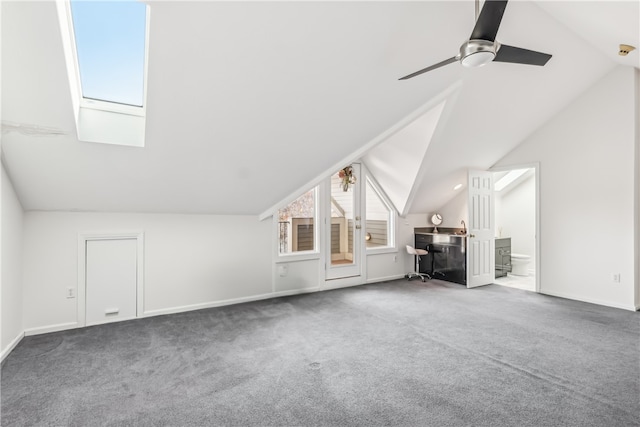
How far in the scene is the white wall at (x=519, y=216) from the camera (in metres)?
6.80

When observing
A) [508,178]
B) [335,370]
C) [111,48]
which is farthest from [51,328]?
[508,178]

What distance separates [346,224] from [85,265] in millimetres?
3686

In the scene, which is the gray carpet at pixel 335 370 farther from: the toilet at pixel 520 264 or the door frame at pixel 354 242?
the toilet at pixel 520 264

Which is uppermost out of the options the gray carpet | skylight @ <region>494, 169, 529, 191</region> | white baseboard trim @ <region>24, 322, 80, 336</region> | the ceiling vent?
the ceiling vent

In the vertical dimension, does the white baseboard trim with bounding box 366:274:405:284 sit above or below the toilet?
below

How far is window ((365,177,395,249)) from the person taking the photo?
5867 mm

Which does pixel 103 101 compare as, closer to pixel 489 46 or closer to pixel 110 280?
pixel 110 280

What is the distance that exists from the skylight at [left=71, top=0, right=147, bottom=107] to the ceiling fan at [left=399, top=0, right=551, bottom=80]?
2.12 m

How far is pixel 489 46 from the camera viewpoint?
2031mm

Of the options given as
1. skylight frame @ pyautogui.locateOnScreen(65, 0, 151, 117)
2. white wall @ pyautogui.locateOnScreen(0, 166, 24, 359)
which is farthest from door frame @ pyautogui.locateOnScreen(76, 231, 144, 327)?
skylight frame @ pyautogui.locateOnScreen(65, 0, 151, 117)

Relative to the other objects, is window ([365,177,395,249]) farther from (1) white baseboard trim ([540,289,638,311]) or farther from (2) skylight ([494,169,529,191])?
(2) skylight ([494,169,529,191])

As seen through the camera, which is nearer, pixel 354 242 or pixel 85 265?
pixel 85 265

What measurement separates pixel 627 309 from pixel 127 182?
6.11 m

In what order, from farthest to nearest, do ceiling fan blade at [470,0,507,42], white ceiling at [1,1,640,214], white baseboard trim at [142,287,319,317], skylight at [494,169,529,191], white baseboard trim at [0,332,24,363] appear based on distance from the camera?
skylight at [494,169,529,191], white baseboard trim at [142,287,319,317], white baseboard trim at [0,332,24,363], white ceiling at [1,1,640,214], ceiling fan blade at [470,0,507,42]
